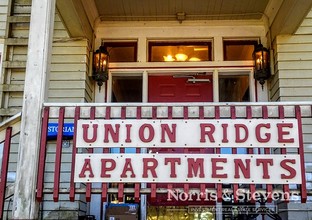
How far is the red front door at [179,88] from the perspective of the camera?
5.46m

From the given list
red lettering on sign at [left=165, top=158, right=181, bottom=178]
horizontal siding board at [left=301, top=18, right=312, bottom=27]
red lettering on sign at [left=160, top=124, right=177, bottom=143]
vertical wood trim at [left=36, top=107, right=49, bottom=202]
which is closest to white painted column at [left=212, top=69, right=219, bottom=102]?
horizontal siding board at [left=301, top=18, right=312, bottom=27]

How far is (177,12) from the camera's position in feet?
17.5

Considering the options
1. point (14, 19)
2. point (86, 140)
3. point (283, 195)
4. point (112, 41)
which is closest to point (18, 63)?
point (14, 19)

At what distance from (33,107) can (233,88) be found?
2802 millimetres

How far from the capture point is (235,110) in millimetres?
3551

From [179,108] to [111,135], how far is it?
61 centimetres

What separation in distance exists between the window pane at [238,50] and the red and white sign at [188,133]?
6.93ft

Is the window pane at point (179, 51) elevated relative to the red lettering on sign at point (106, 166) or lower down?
elevated

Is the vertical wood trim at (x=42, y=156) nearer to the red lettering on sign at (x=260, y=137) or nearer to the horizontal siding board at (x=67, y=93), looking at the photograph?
the horizontal siding board at (x=67, y=93)

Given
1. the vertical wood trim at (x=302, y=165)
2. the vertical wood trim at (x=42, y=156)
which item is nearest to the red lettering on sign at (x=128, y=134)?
the vertical wood trim at (x=42, y=156)

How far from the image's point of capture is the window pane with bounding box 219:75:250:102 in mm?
5438

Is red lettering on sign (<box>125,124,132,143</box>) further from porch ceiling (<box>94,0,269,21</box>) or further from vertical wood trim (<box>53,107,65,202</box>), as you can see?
porch ceiling (<box>94,0,269,21</box>)

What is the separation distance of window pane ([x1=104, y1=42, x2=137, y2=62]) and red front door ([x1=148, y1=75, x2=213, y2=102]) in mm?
384

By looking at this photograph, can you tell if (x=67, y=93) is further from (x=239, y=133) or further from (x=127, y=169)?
(x=239, y=133)
